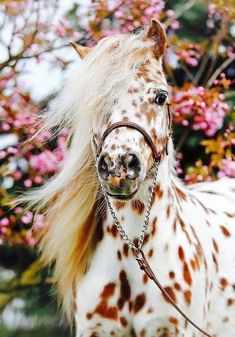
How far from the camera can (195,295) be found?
363 centimetres

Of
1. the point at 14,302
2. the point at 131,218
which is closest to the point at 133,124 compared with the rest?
the point at 131,218

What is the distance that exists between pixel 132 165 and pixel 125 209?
354mm

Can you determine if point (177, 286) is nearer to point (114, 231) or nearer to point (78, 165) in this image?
point (114, 231)

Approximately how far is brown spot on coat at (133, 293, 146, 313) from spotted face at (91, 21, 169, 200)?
1.51 ft

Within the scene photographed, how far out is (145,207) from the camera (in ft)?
11.7

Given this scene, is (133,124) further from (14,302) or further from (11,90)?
(14,302)

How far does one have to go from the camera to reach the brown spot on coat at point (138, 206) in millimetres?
3557

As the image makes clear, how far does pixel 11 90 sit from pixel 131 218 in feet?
8.94

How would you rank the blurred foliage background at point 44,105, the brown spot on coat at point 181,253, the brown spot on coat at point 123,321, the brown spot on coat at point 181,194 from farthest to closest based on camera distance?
the blurred foliage background at point 44,105
the brown spot on coat at point 181,194
the brown spot on coat at point 181,253
the brown spot on coat at point 123,321

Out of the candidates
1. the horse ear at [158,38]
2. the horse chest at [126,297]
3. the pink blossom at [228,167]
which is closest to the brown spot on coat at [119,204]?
the horse chest at [126,297]

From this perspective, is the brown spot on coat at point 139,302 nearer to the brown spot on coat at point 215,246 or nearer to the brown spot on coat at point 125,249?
the brown spot on coat at point 125,249

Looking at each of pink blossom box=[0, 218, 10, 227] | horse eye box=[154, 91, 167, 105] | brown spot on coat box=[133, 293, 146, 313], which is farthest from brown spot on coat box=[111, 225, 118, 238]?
pink blossom box=[0, 218, 10, 227]

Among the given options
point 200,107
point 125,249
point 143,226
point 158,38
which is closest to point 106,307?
point 125,249

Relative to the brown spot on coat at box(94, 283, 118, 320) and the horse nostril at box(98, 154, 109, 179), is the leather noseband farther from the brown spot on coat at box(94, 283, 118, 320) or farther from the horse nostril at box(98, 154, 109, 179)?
the brown spot on coat at box(94, 283, 118, 320)
